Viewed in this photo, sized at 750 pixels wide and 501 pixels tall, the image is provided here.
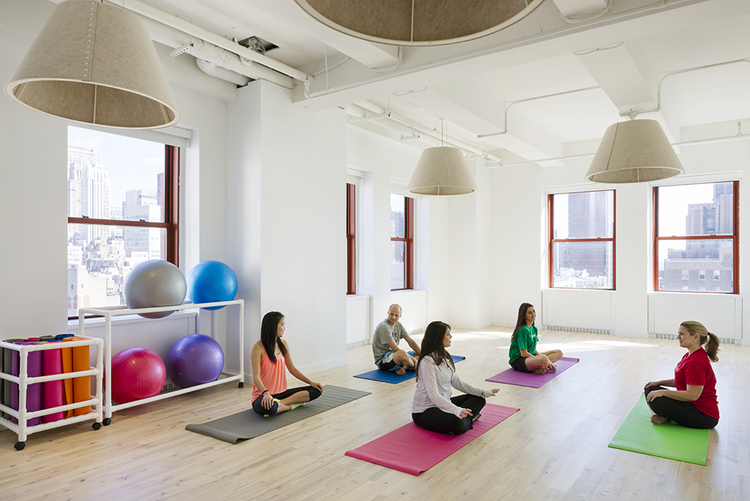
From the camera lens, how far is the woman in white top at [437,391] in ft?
12.5

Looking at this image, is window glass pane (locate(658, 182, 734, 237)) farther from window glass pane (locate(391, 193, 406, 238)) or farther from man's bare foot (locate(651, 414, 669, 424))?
man's bare foot (locate(651, 414, 669, 424))

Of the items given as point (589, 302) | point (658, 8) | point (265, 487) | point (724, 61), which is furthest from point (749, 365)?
point (265, 487)

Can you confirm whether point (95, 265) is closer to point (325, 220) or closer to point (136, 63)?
point (325, 220)

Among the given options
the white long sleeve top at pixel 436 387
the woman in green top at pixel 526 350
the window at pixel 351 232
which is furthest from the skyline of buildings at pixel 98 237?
the woman in green top at pixel 526 350

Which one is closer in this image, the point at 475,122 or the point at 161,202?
the point at 161,202

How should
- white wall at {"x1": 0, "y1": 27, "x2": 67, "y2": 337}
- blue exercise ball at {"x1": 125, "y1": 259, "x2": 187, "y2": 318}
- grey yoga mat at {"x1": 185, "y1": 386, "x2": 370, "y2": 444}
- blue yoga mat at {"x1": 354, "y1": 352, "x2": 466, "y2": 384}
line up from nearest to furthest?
grey yoga mat at {"x1": 185, "y1": 386, "x2": 370, "y2": 444}, white wall at {"x1": 0, "y1": 27, "x2": 67, "y2": 337}, blue exercise ball at {"x1": 125, "y1": 259, "x2": 187, "y2": 318}, blue yoga mat at {"x1": 354, "y1": 352, "x2": 466, "y2": 384}

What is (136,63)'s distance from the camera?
7.01ft

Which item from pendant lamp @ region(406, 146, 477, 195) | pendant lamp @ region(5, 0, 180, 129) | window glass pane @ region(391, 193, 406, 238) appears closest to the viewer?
pendant lamp @ region(5, 0, 180, 129)

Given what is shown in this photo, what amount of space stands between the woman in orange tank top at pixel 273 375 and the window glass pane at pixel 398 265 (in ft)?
15.2

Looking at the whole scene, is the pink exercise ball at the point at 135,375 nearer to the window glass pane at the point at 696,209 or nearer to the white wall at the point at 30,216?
the white wall at the point at 30,216

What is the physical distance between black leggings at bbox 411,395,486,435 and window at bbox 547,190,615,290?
6483 mm

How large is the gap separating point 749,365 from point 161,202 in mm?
7499

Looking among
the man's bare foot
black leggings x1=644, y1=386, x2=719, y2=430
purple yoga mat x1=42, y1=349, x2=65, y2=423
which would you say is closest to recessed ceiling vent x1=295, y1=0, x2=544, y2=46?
purple yoga mat x1=42, y1=349, x2=65, y2=423

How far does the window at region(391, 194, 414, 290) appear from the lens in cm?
922
